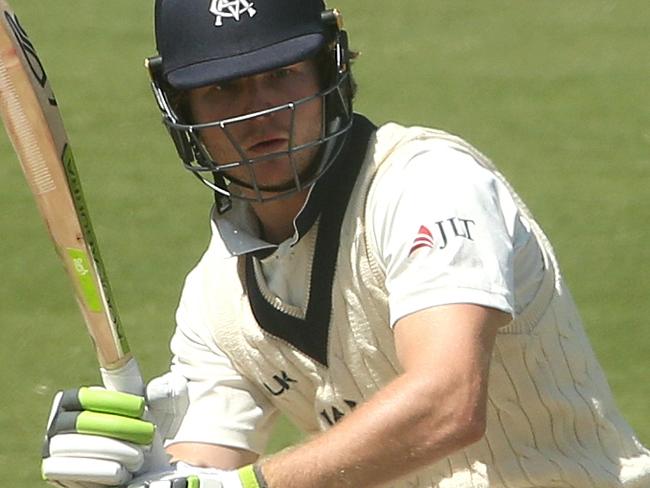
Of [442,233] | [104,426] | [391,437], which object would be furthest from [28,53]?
[391,437]

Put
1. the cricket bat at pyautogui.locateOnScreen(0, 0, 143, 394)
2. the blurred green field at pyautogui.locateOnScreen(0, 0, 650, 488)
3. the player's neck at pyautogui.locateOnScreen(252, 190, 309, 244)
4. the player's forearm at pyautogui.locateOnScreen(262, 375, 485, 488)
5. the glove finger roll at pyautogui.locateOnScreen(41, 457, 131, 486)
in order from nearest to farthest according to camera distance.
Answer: the player's forearm at pyautogui.locateOnScreen(262, 375, 485, 488)
the glove finger roll at pyautogui.locateOnScreen(41, 457, 131, 486)
the cricket bat at pyautogui.locateOnScreen(0, 0, 143, 394)
the player's neck at pyautogui.locateOnScreen(252, 190, 309, 244)
the blurred green field at pyautogui.locateOnScreen(0, 0, 650, 488)

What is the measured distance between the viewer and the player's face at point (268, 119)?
411cm

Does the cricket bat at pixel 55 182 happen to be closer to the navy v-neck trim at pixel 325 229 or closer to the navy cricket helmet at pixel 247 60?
the navy cricket helmet at pixel 247 60

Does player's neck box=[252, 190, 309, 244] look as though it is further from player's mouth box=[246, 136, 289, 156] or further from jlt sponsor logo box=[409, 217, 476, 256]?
jlt sponsor logo box=[409, 217, 476, 256]

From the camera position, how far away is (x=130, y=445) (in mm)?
3875

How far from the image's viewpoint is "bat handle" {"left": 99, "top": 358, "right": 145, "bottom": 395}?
13.6 ft

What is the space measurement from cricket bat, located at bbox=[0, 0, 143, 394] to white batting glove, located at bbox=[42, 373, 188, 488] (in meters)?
0.24

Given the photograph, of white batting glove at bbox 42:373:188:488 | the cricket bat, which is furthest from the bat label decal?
white batting glove at bbox 42:373:188:488

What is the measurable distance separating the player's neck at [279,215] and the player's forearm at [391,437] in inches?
35.2

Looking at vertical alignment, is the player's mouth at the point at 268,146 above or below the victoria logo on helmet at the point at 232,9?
below

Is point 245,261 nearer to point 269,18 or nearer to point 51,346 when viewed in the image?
point 269,18

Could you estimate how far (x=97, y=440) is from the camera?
3848mm

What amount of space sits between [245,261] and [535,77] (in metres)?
5.01

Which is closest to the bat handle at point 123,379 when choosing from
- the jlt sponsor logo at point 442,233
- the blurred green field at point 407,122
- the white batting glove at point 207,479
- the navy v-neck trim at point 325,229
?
the white batting glove at point 207,479
